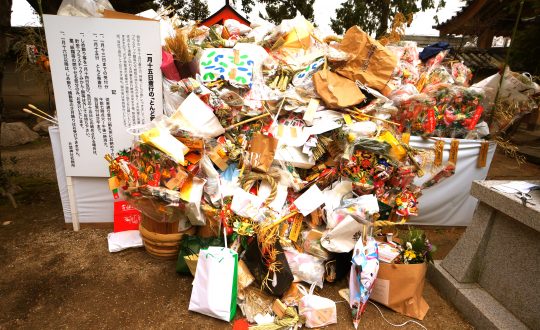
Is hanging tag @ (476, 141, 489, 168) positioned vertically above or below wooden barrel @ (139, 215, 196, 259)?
above

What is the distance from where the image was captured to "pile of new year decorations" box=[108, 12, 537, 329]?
283 cm

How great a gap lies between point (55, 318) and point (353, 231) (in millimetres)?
2798

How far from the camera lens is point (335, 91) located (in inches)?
140

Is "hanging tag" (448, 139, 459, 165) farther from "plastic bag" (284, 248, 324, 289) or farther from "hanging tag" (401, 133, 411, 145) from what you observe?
"plastic bag" (284, 248, 324, 289)

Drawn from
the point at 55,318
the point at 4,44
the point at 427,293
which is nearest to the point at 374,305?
the point at 427,293

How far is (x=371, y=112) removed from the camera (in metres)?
3.74

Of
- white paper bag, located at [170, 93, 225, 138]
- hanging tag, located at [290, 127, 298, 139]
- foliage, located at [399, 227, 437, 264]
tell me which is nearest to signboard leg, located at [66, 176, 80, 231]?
white paper bag, located at [170, 93, 225, 138]

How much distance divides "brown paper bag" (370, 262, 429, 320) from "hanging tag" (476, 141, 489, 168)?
2.34 meters

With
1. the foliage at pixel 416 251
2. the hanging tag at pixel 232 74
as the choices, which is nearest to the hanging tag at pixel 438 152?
the foliage at pixel 416 251

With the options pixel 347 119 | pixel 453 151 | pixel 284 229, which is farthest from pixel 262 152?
pixel 453 151

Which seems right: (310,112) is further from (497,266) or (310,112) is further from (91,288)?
(91,288)

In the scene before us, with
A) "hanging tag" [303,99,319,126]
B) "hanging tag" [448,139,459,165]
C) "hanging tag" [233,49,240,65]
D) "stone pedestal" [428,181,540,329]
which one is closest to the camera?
"stone pedestal" [428,181,540,329]

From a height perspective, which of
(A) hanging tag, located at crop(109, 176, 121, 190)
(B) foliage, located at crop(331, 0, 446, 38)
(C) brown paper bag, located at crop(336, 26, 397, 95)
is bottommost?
(A) hanging tag, located at crop(109, 176, 121, 190)

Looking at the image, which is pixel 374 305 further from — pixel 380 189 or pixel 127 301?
pixel 127 301
